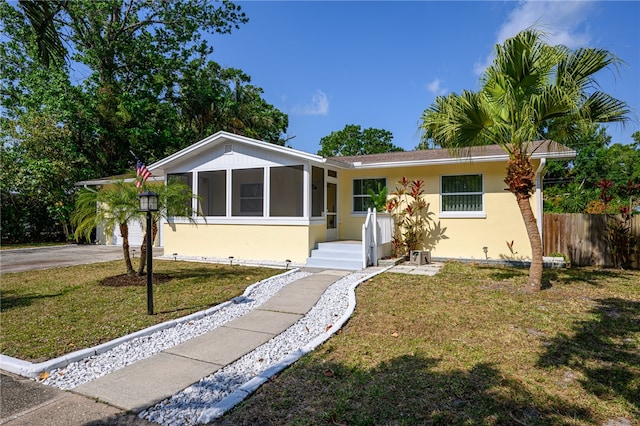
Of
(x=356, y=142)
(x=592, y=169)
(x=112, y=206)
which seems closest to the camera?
(x=112, y=206)

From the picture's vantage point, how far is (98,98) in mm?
19266

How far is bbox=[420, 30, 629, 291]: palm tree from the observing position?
6.62 metres

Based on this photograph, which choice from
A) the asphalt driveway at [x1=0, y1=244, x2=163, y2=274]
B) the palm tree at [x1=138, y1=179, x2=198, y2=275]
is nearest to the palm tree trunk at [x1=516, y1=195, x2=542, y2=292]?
the palm tree at [x1=138, y1=179, x2=198, y2=275]

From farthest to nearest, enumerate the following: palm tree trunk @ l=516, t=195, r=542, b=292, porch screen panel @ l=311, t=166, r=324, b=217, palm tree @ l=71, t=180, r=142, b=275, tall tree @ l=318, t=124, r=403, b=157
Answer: tall tree @ l=318, t=124, r=403, b=157 < porch screen panel @ l=311, t=166, r=324, b=217 < palm tree @ l=71, t=180, r=142, b=275 < palm tree trunk @ l=516, t=195, r=542, b=292

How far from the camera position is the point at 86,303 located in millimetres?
6262

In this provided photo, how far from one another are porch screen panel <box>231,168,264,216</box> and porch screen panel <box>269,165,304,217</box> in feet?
2.33

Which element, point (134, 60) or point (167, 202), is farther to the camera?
point (134, 60)

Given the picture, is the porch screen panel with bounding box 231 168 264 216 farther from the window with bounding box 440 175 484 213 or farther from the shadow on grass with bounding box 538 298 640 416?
the shadow on grass with bounding box 538 298 640 416

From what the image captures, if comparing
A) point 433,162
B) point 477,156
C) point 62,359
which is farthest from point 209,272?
point 477,156

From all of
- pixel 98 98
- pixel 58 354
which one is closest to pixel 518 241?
pixel 58 354

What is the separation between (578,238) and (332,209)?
7.34 m

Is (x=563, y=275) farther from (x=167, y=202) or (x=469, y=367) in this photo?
(x=167, y=202)

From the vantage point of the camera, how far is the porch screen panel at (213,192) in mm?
11949

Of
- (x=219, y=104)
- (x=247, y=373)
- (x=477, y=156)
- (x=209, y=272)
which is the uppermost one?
(x=219, y=104)
